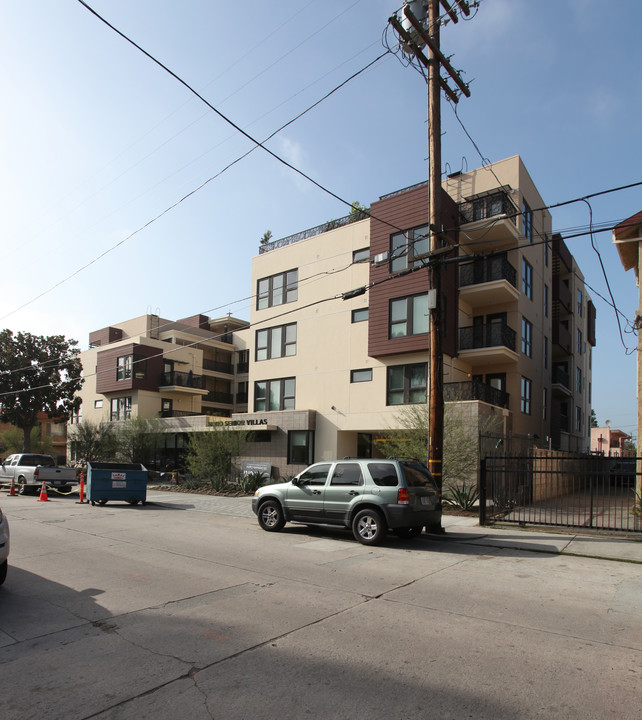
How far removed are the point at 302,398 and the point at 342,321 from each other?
4373mm

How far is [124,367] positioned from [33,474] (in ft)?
53.1

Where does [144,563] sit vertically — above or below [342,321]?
below

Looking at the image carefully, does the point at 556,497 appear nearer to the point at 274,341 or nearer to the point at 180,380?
the point at 274,341

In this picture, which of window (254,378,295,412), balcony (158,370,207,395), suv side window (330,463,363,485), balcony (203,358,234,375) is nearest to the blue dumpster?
window (254,378,295,412)

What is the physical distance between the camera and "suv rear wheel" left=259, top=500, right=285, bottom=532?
39.8 ft

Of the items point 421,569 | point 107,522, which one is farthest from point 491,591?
point 107,522

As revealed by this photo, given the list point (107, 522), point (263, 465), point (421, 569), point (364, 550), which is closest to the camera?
point (421, 569)

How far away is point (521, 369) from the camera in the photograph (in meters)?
24.6

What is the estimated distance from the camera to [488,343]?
76.5ft

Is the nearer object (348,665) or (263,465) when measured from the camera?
(348,665)

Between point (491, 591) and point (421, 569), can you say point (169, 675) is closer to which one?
point (491, 591)

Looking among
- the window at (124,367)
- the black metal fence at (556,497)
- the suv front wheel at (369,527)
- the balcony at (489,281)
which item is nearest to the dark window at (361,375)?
the balcony at (489,281)

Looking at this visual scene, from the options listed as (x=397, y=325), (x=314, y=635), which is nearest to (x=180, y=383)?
(x=397, y=325)

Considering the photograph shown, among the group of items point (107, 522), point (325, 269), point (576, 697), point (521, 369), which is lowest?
point (107, 522)
